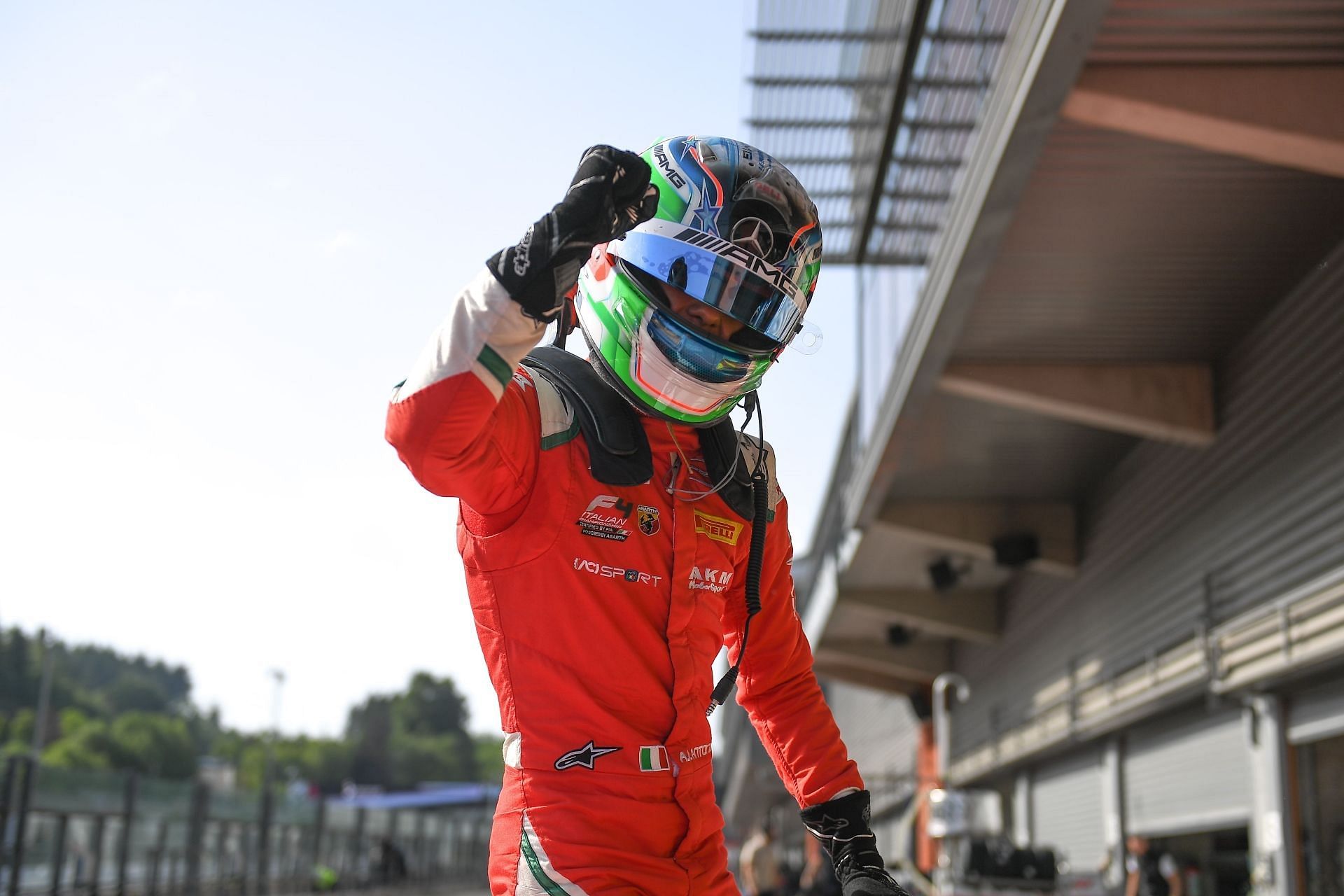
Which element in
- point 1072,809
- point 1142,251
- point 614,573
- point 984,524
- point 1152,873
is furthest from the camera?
point 1072,809

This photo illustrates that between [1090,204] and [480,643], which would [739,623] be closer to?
[480,643]

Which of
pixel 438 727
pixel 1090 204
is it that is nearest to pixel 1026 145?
pixel 1090 204

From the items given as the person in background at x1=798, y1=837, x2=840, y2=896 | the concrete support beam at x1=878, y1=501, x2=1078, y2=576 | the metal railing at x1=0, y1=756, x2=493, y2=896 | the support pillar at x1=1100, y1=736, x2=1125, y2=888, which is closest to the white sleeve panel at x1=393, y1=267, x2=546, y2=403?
the metal railing at x1=0, y1=756, x2=493, y2=896

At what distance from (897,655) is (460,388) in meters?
24.6

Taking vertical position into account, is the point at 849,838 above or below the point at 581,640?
below

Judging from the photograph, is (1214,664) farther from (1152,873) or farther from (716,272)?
(716,272)

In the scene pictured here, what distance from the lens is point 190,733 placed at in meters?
165

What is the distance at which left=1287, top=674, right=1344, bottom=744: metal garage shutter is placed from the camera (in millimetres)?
10344

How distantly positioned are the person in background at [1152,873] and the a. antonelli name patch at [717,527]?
1138 cm

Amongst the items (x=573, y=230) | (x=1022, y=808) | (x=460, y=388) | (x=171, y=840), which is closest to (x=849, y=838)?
(x=460, y=388)

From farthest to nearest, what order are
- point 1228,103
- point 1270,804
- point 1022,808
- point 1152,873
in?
point 1022,808 → point 1152,873 → point 1270,804 → point 1228,103

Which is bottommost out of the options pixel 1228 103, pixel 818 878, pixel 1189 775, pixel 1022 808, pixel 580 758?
pixel 818 878

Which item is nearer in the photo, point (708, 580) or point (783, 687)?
point (708, 580)

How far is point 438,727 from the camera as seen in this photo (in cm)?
19038
